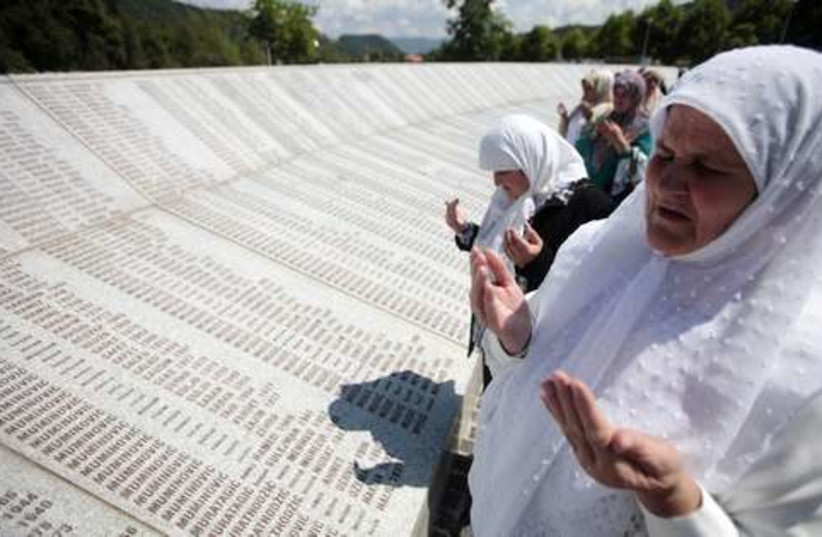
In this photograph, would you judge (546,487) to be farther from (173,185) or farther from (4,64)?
(4,64)

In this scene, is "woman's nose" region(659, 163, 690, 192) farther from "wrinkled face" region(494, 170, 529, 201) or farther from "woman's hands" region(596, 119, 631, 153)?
"woman's hands" region(596, 119, 631, 153)

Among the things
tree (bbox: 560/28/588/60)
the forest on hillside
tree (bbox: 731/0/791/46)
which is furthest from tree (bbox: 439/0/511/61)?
tree (bbox: 731/0/791/46)

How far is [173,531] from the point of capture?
189 centimetres

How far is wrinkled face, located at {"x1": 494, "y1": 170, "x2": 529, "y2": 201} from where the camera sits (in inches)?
108

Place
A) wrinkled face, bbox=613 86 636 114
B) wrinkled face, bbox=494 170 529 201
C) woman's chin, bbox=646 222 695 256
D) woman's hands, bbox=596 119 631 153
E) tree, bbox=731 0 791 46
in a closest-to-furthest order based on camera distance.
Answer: woman's chin, bbox=646 222 695 256, wrinkled face, bbox=494 170 529 201, woman's hands, bbox=596 119 631 153, wrinkled face, bbox=613 86 636 114, tree, bbox=731 0 791 46

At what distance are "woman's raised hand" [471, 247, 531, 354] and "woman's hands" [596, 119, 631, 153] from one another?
8.71 ft

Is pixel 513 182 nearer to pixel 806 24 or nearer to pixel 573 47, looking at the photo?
pixel 806 24

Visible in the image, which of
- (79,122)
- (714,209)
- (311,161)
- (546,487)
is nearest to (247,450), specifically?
(546,487)

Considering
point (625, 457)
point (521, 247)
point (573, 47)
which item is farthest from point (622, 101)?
point (573, 47)

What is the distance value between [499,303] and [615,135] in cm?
275

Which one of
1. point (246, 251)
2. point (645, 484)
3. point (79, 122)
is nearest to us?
point (645, 484)

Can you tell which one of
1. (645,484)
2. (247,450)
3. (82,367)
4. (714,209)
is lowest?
(247,450)

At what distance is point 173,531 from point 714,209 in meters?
1.90

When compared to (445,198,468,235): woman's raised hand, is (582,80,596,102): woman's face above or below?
above
